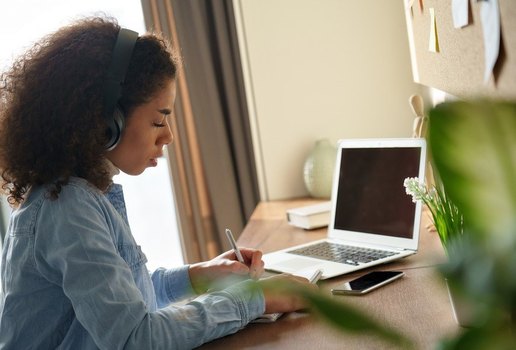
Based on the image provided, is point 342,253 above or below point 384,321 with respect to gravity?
below

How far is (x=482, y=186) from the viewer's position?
0.92ft

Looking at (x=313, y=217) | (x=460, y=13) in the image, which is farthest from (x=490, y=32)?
(x=313, y=217)

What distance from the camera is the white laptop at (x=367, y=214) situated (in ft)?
4.78

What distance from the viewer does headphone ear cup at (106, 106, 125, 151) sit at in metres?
1.18

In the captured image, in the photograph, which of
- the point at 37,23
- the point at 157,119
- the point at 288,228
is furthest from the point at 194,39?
the point at 157,119

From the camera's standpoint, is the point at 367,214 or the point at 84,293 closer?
the point at 84,293

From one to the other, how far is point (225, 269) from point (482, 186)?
1.10 meters

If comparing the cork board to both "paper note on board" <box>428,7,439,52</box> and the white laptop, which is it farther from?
the white laptop

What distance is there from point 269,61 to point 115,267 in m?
1.58

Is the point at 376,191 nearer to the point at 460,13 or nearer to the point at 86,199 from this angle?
the point at 460,13

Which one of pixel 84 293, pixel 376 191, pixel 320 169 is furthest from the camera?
pixel 320 169

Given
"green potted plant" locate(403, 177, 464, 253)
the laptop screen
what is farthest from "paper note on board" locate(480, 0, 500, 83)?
the laptop screen

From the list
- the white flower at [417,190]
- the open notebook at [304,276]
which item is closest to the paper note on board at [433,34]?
the white flower at [417,190]

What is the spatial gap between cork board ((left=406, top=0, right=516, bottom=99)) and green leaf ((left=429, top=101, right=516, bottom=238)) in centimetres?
29
